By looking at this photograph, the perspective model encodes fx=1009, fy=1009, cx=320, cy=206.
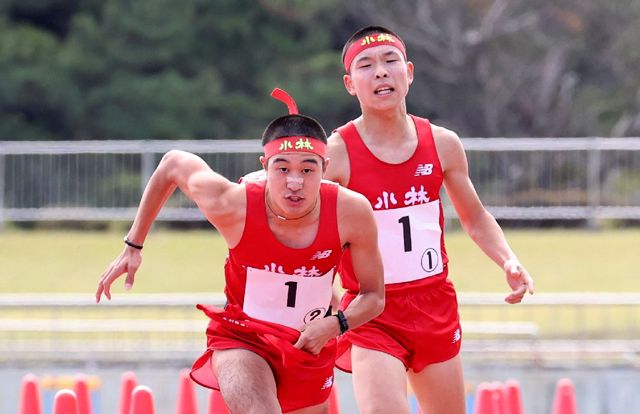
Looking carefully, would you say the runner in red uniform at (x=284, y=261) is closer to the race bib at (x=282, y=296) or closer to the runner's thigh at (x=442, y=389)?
the race bib at (x=282, y=296)

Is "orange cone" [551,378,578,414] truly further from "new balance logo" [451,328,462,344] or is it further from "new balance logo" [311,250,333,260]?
"new balance logo" [311,250,333,260]

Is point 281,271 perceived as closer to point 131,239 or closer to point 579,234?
point 131,239

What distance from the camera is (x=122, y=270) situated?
4.59m

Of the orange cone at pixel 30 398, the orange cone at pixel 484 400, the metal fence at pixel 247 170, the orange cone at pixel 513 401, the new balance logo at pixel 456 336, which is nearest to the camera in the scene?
the new balance logo at pixel 456 336

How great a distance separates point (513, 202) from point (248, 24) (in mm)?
12177

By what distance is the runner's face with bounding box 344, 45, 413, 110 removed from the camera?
4758 mm

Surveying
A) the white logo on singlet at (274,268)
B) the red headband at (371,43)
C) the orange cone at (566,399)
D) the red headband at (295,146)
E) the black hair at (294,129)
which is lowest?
the orange cone at (566,399)

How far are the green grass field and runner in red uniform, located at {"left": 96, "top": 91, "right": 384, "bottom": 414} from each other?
326 inches

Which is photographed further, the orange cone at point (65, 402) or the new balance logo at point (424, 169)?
the orange cone at point (65, 402)

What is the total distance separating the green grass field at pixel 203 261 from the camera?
1277 centimetres

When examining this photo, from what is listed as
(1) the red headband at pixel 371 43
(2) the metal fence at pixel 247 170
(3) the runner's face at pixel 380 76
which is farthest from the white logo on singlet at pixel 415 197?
(2) the metal fence at pixel 247 170

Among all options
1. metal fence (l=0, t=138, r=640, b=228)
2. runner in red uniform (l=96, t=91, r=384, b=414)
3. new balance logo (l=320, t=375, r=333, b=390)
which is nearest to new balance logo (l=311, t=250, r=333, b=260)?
runner in red uniform (l=96, t=91, r=384, b=414)

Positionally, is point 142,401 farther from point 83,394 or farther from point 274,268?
point 274,268

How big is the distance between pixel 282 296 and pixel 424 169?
0.97 m
